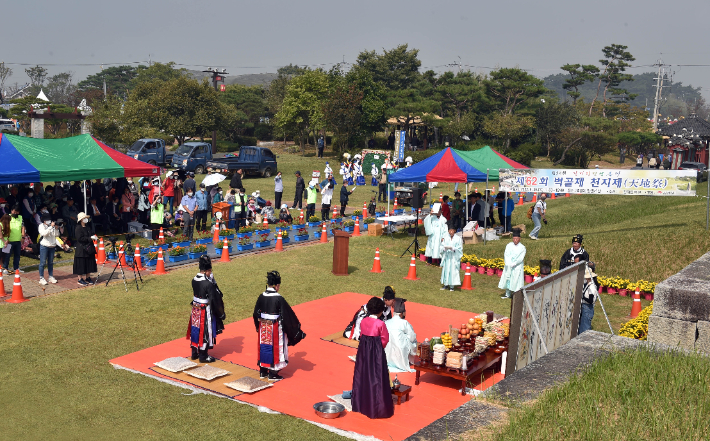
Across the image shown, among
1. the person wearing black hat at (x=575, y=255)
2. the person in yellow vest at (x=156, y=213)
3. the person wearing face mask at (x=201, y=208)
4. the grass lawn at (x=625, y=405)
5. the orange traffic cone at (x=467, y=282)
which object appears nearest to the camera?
the grass lawn at (x=625, y=405)

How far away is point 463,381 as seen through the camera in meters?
8.70

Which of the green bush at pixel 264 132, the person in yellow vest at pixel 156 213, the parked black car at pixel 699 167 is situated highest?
the green bush at pixel 264 132

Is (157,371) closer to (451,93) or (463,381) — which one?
(463,381)

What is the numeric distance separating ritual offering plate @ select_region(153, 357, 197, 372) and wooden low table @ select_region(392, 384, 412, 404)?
3193mm

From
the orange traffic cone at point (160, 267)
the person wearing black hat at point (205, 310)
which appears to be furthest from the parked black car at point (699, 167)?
the person wearing black hat at point (205, 310)

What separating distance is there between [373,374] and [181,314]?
5854 mm

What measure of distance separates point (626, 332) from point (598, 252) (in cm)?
682

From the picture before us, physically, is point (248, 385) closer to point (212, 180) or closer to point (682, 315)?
point (682, 315)

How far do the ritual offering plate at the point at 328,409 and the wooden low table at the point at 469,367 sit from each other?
4.76ft

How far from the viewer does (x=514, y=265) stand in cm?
1349

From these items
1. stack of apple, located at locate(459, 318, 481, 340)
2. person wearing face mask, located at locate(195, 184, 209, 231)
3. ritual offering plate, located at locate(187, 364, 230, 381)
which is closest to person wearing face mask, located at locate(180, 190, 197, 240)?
person wearing face mask, located at locate(195, 184, 209, 231)

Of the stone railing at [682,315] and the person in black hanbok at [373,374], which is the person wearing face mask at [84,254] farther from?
the stone railing at [682,315]

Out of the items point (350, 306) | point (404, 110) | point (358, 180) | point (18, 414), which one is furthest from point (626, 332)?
point (404, 110)

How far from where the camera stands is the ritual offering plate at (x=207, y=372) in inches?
356
